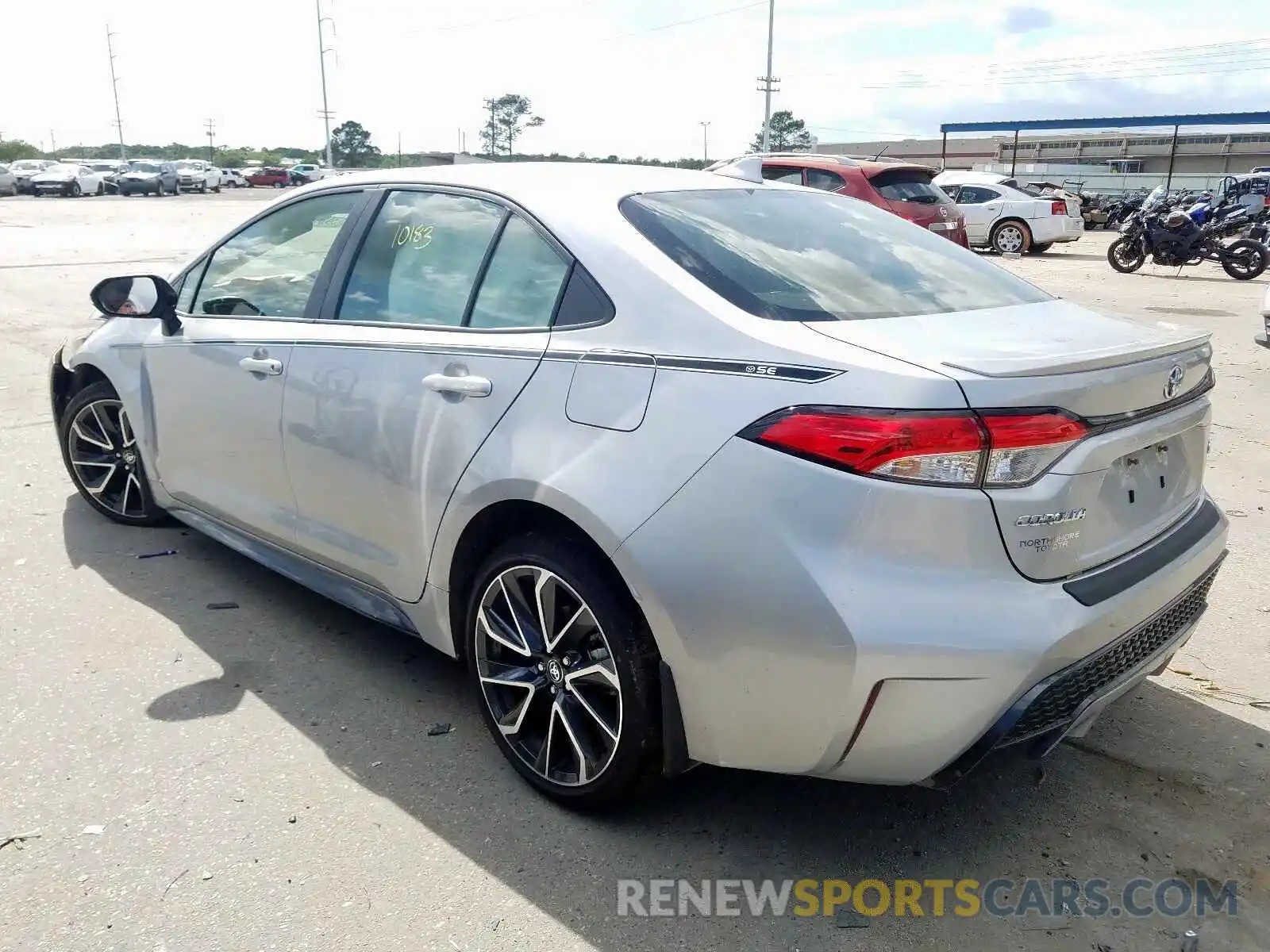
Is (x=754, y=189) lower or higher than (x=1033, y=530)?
higher

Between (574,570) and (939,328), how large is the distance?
1059mm

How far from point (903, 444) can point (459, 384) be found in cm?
128

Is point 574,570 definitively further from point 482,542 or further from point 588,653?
point 482,542

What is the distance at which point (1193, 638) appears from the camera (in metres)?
3.78

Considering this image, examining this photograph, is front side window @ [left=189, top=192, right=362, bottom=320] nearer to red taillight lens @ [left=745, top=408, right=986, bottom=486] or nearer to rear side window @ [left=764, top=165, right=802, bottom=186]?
red taillight lens @ [left=745, top=408, right=986, bottom=486]

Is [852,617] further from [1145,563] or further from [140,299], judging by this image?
[140,299]

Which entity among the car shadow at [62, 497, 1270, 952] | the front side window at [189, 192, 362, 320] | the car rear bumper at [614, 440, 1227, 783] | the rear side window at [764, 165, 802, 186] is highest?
the rear side window at [764, 165, 802, 186]

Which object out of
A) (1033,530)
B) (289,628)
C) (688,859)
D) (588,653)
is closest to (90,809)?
(289,628)

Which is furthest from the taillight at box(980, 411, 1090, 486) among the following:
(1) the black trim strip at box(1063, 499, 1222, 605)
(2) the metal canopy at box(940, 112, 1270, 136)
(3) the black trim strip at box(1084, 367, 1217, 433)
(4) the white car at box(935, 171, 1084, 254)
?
(2) the metal canopy at box(940, 112, 1270, 136)

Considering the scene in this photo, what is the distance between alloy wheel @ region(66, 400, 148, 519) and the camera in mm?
4637

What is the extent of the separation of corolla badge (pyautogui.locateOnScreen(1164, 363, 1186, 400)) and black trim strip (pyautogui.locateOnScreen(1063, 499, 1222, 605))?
358 millimetres

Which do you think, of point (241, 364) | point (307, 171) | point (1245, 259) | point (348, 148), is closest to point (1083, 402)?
point (241, 364)

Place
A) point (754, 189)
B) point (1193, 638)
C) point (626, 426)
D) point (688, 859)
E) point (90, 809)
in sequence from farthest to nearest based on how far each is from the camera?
point (1193, 638) → point (754, 189) → point (90, 809) → point (688, 859) → point (626, 426)

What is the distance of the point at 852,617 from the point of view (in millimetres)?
2090
